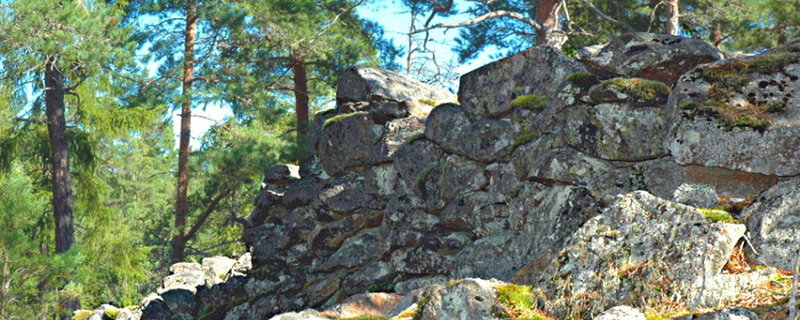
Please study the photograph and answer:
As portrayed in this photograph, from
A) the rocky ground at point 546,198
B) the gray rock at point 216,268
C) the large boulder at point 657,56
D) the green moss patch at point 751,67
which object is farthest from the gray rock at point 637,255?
the gray rock at point 216,268

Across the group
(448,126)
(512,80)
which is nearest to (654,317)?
(512,80)

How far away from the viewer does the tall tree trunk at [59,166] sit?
23.7 m

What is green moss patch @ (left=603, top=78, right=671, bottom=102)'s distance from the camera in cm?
1126

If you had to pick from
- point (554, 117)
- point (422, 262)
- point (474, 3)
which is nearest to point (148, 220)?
point (474, 3)

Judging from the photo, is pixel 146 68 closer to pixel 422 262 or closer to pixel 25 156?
pixel 25 156

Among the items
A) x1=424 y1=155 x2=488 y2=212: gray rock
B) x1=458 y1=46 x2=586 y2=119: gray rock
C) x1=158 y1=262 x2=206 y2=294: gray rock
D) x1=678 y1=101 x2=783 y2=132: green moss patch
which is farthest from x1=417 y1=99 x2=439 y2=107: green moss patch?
x1=158 y1=262 x2=206 y2=294: gray rock

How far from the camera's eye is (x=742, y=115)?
9.55m

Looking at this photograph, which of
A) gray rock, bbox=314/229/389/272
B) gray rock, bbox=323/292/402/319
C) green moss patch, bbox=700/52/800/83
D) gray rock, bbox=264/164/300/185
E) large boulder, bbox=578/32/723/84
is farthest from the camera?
gray rock, bbox=264/164/300/185

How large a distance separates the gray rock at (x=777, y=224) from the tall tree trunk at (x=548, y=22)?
1052 centimetres

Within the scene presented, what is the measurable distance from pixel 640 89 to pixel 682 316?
5.47 m

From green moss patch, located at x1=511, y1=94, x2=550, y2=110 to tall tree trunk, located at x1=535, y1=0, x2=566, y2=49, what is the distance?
5.15 metres

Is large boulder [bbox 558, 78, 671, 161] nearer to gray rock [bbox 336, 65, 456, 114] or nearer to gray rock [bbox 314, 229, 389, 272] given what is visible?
gray rock [bbox 314, 229, 389, 272]

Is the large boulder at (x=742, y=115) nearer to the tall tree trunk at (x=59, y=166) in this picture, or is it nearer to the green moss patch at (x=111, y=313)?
the green moss patch at (x=111, y=313)

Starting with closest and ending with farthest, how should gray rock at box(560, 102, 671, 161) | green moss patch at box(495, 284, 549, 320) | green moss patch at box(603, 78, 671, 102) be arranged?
green moss patch at box(495, 284, 549, 320) → gray rock at box(560, 102, 671, 161) → green moss patch at box(603, 78, 671, 102)
